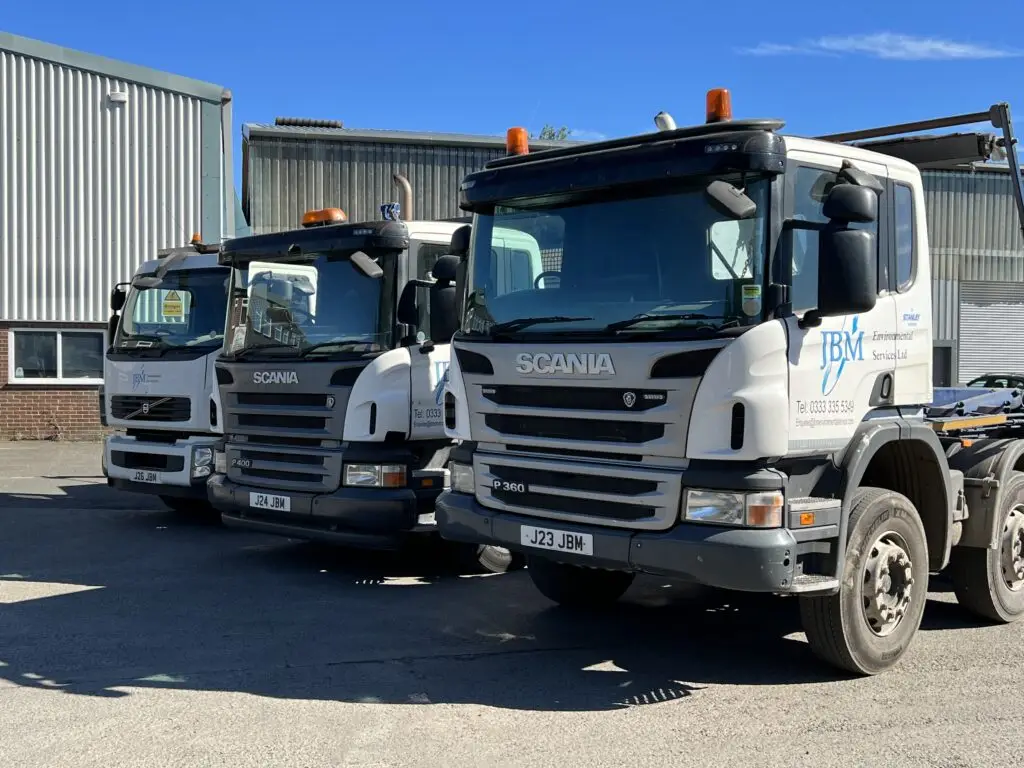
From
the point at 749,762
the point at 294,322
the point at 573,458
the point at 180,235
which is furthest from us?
the point at 180,235

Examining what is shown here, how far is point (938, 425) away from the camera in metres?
6.12

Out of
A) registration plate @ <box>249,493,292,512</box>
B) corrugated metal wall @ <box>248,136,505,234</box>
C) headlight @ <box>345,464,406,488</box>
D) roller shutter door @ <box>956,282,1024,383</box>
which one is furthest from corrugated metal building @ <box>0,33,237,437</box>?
roller shutter door @ <box>956,282,1024,383</box>

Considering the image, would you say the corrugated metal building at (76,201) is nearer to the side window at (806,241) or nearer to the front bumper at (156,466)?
the front bumper at (156,466)

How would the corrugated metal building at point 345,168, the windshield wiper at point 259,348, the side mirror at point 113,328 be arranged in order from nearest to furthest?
the windshield wiper at point 259,348, the side mirror at point 113,328, the corrugated metal building at point 345,168

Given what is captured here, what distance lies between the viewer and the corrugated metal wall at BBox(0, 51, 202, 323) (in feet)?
62.4

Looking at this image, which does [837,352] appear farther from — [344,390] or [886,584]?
[344,390]

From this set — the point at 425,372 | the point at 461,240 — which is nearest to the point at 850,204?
the point at 461,240

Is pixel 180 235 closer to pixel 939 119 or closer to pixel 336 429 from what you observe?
pixel 336 429

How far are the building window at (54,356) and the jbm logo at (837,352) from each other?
16.9 m

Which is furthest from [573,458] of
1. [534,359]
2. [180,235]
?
[180,235]

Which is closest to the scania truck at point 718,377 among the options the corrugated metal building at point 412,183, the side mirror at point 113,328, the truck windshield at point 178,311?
the truck windshield at point 178,311

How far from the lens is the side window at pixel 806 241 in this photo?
15.9 feet

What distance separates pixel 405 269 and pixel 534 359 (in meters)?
2.51

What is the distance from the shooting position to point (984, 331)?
2425 cm
